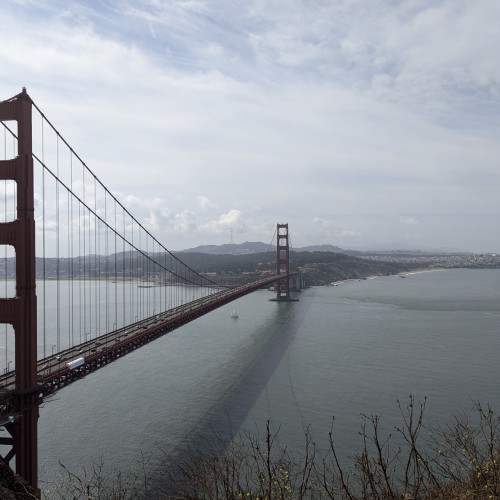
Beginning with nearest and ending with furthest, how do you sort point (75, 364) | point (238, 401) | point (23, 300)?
point (23, 300)
point (75, 364)
point (238, 401)

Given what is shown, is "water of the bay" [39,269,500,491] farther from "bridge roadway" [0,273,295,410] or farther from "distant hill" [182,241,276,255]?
"distant hill" [182,241,276,255]

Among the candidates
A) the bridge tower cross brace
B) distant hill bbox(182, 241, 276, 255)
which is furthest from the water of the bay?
distant hill bbox(182, 241, 276, 255)

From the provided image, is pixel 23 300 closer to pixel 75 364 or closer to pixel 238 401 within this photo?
pixel 75 364

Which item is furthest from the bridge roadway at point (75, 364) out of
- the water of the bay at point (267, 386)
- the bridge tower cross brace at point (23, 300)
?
the water of the bay at point (267, 386)

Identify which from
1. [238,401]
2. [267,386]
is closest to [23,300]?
[238,401]

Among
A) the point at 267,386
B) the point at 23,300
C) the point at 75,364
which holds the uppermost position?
the point at 23,300

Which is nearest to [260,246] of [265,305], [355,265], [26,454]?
[355,265]
